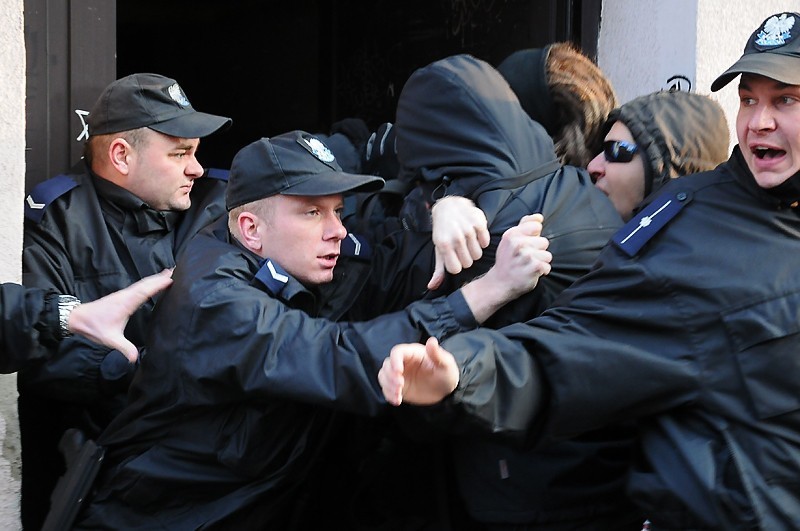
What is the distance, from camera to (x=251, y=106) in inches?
238

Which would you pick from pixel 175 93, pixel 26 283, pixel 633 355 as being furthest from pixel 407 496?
pixel 175 93

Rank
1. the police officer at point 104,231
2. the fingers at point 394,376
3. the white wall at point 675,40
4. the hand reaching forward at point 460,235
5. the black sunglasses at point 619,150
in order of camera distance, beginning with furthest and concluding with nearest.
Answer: the white wall at point 675,40, the police officer at point 104,231, the black sunglasses at point 619,150, the hand reaching forward at point 460,235, the fingers at point 394,376

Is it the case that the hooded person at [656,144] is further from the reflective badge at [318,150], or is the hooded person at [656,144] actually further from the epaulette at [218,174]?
the epaulette at [218,174]

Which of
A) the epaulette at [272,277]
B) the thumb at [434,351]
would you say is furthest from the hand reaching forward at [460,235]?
the thumb at [434,351]

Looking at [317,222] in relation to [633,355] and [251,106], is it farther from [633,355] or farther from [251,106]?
[251,106]

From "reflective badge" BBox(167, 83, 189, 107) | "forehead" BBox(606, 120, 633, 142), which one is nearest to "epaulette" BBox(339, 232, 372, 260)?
"forehead" BBox(606, 120, 633, 142)

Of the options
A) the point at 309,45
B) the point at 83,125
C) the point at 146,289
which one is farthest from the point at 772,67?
the point at 309,45

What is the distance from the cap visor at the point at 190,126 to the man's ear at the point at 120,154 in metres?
0.10

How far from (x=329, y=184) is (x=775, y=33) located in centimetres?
109

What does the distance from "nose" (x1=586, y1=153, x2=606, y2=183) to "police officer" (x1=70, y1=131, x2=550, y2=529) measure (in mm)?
556

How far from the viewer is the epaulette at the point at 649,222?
2346 mm

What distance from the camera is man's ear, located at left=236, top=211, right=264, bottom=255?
8.99 ft

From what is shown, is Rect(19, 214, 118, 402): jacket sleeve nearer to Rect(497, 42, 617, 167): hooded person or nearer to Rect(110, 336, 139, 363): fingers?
Rect(110, 336, 139, 363): fingers

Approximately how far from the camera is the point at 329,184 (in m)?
2.72
